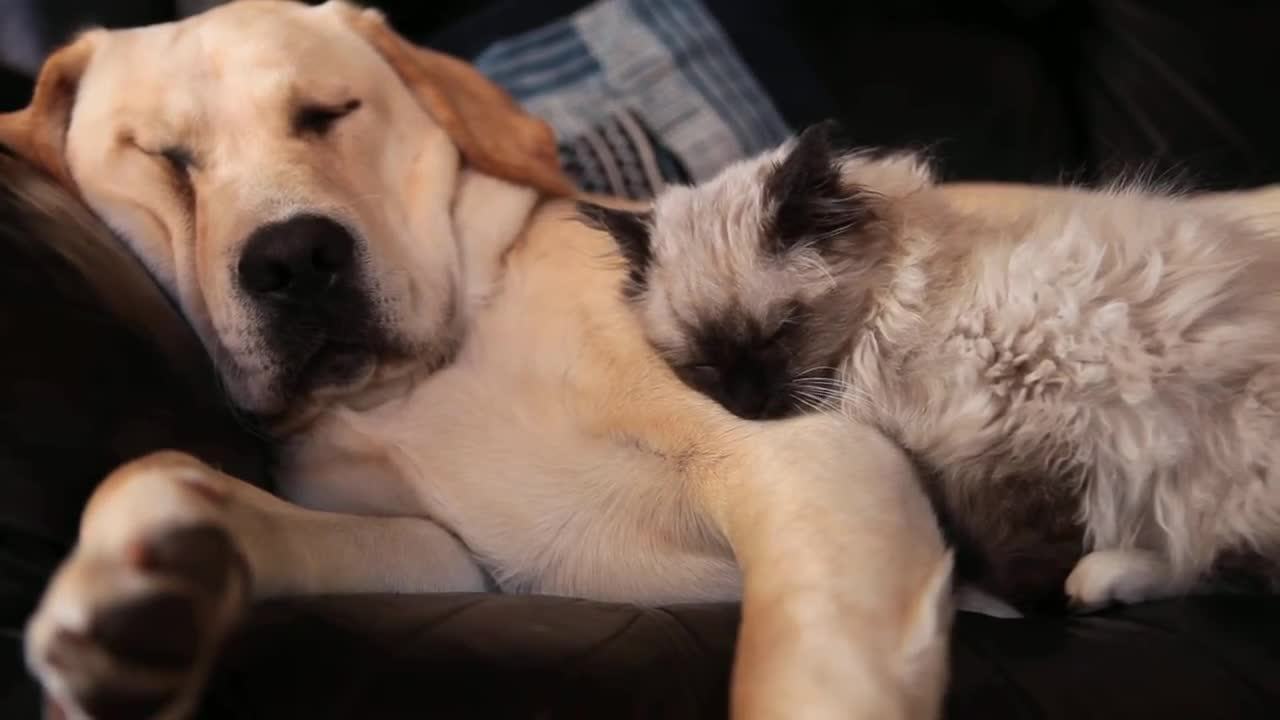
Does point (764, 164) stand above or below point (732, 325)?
above

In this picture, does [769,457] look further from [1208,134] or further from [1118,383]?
[1208,134]

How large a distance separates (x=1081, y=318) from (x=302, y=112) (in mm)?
928

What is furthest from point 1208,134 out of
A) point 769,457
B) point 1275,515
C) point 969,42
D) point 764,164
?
point 769,457

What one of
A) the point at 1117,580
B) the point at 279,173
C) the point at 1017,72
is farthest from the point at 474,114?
the point at 1017,72

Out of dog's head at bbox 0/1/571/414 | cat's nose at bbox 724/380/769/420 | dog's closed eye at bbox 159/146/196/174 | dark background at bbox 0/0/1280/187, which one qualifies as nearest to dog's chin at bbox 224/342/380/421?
dog's head at bbox 0/1/571/414

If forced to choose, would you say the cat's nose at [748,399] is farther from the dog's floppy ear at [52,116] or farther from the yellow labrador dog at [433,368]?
the dog's floppy ear at [52,116]

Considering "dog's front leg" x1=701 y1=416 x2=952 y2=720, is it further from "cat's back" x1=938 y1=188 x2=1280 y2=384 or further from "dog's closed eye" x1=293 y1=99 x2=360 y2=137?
"dog's closed eye" x1=293 y1=99 x2=360 y2=137

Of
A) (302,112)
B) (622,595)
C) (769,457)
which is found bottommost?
(622,595)

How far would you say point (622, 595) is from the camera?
1018mm

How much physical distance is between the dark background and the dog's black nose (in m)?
1.02

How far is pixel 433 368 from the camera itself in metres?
1.18

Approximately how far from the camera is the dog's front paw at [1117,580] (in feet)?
2.82

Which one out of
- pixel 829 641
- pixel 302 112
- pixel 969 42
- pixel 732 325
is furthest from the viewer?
pixel 969 42

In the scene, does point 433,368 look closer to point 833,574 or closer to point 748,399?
point 748,399
